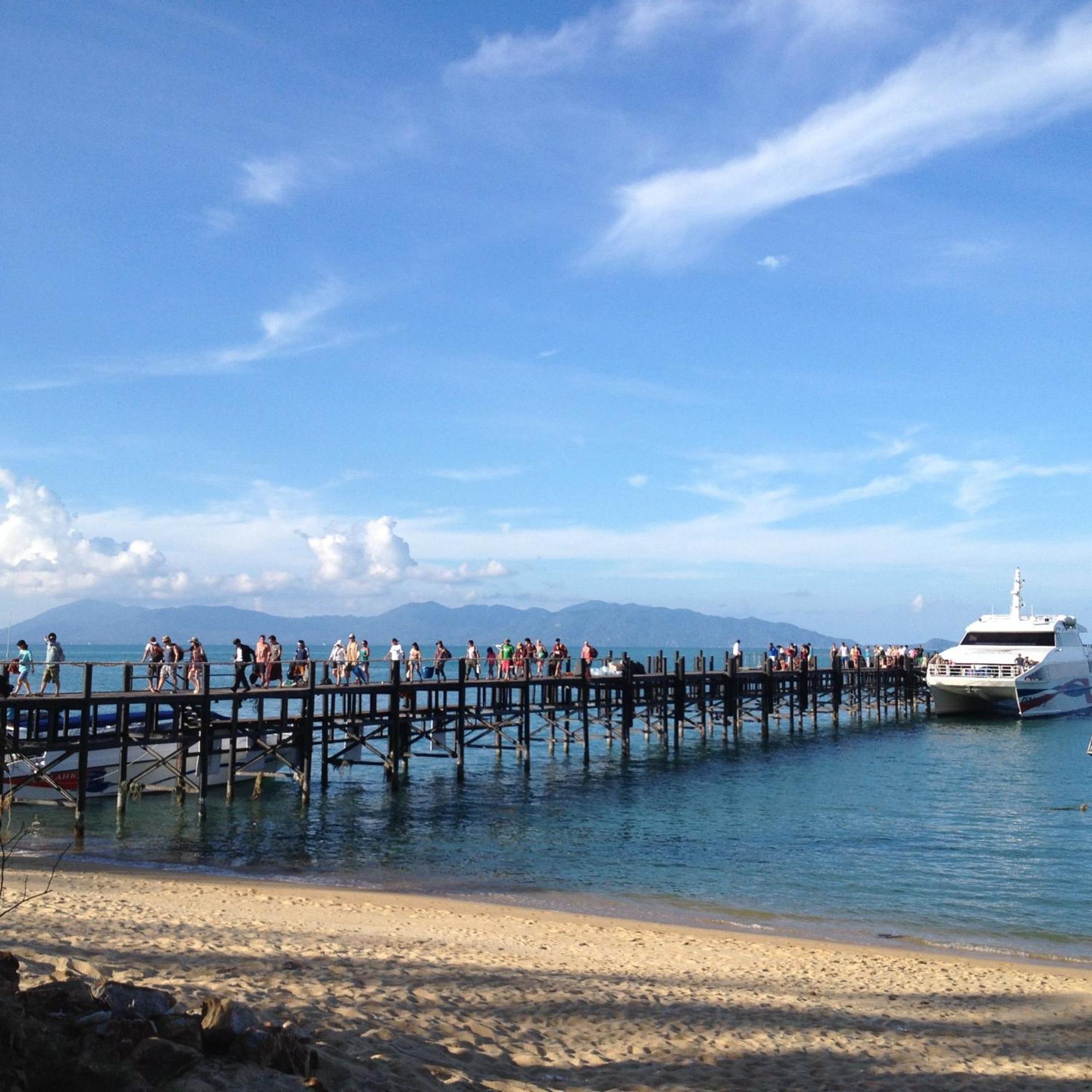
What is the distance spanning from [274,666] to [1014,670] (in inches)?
1700

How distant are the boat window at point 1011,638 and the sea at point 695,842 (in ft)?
71.4

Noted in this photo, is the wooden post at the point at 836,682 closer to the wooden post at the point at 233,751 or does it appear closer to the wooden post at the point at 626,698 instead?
the wooden post at the point at 626,698

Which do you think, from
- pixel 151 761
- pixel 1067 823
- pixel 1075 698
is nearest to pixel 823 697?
pixel 1075 698

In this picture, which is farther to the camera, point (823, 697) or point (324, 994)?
point (823, 697)

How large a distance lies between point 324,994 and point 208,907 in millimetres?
6006

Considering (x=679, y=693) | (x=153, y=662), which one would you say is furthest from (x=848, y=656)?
(x=153, y=662)

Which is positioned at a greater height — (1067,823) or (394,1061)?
(394,1061)

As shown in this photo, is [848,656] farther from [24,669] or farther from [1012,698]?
[24,669]

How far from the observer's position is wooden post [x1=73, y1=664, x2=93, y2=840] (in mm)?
22734

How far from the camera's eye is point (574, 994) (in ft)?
37.3

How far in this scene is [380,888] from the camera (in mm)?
18688

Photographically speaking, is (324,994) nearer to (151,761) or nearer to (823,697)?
(151,761)

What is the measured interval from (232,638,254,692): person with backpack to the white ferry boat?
41.4 metres

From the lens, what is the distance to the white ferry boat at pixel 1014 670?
56000 millimetres
